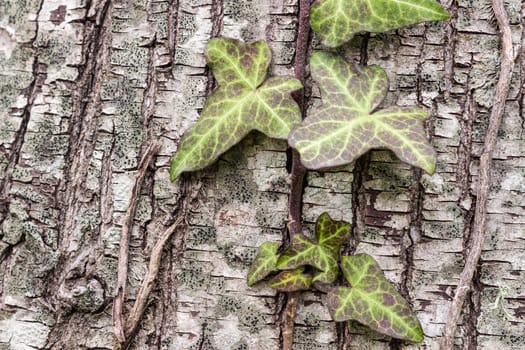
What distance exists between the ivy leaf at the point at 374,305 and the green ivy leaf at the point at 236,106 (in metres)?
0.29

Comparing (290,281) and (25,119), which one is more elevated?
(25,119)

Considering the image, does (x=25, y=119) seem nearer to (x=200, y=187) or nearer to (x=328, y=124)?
(x=200, y=187)

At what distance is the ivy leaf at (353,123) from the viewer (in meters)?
1.00

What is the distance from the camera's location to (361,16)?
1055 millimetres

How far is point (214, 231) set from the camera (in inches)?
44.3

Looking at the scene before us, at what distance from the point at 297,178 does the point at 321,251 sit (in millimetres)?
140

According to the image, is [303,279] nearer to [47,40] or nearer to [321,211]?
[321,211]

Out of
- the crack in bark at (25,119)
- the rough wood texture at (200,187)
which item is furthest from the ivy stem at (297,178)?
the crack in bark at (25,119)

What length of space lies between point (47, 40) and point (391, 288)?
0.82 meters

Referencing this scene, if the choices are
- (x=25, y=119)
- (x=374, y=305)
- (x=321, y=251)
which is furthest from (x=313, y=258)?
(x=25, y=119)

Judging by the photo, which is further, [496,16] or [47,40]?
[47,40]

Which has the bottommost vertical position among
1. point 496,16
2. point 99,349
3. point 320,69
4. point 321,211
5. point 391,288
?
point 99,349

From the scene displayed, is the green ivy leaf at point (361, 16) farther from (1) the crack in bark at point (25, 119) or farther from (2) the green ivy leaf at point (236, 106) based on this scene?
(1) the crack in bark at point (25, 119)

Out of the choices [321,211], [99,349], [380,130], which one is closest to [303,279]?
[321,211]
